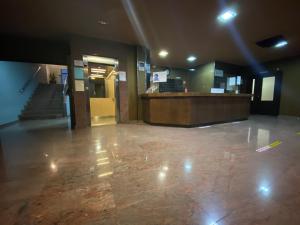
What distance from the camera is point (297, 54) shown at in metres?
5.99

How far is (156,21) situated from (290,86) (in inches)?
263

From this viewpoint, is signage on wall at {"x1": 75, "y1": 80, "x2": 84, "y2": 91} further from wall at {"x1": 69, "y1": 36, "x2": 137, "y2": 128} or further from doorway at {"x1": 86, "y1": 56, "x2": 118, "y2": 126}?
doorway at {"x1": 86, "y1": 56, "x2": 118, "y2": 126}

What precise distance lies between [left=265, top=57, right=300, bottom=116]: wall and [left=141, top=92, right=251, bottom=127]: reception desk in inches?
124

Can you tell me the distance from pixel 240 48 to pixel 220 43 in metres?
1.07

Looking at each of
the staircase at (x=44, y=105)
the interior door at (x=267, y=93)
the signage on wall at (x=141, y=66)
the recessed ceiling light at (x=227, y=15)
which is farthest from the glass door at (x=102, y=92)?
the interior door at (x=267, y=93)

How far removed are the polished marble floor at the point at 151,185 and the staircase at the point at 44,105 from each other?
445 centimetres

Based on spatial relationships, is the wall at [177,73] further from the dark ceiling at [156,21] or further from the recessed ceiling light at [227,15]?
the recessed ceiling light at [227,15]

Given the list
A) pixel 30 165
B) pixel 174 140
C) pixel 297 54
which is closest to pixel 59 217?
pixel 30 165

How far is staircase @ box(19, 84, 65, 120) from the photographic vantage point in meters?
6.40

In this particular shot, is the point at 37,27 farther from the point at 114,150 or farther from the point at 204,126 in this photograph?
the point at 204,126

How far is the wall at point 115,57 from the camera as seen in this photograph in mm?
4238

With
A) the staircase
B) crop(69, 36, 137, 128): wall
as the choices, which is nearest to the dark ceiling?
crop(69, 36, 137, 128): wall

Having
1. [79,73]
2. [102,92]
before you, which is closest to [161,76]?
[79,73]

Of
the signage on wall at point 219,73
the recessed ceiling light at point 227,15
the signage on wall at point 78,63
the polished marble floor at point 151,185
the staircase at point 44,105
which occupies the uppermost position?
the recessed ceiling light at point 227,15
